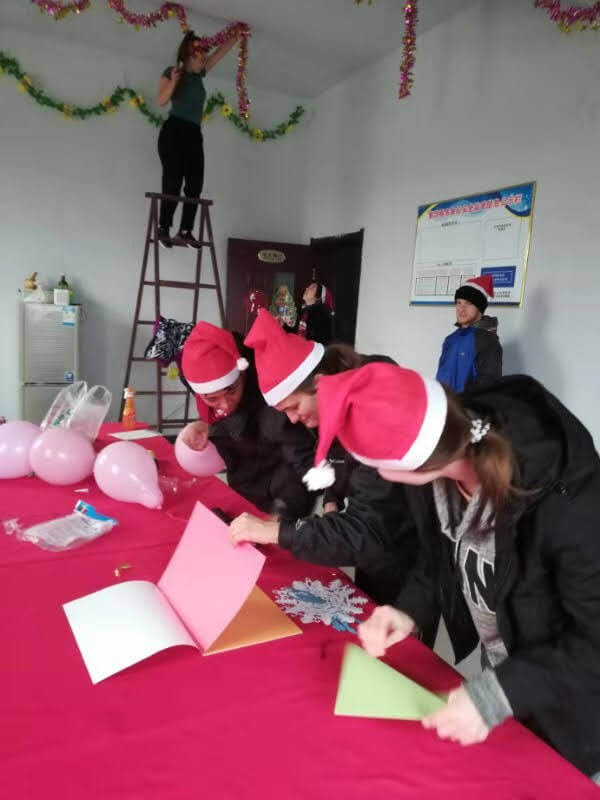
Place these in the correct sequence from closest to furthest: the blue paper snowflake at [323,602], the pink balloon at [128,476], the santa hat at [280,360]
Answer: the blue paper snowflake at [323,602] < the santa hat at [280,360] < the pink balloon at [128,476]

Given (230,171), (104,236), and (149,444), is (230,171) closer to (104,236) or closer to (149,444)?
(104,236)

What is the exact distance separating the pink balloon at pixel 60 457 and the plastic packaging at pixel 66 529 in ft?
0.90

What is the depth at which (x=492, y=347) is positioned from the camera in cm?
Result: 303

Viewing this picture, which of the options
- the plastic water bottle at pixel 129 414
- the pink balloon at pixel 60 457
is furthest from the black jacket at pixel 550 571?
the plastic water bottle at pixel 129 414

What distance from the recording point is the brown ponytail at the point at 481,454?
28.2 inches

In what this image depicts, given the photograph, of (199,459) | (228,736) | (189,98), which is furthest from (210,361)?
(189,98)

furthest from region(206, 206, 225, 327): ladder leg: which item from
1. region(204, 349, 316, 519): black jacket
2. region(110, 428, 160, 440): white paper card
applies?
region(204, 349, 316, 519): black jacket

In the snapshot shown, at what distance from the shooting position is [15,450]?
1653mm

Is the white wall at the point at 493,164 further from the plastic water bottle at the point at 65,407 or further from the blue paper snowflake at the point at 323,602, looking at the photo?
the plastic water bottle at the point at 65,407

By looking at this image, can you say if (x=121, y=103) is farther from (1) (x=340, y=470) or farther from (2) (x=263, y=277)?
(1) (x=340, y=470)

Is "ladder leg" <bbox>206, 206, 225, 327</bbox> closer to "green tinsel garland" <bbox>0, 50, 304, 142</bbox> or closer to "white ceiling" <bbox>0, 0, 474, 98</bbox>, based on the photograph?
"green tinsel garland" <bbox>0, 50, 304, 142</bbox>

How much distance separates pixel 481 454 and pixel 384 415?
15 centimetres

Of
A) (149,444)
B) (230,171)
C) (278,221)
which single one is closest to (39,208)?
(230,171)

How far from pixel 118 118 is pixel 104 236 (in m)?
0.96
